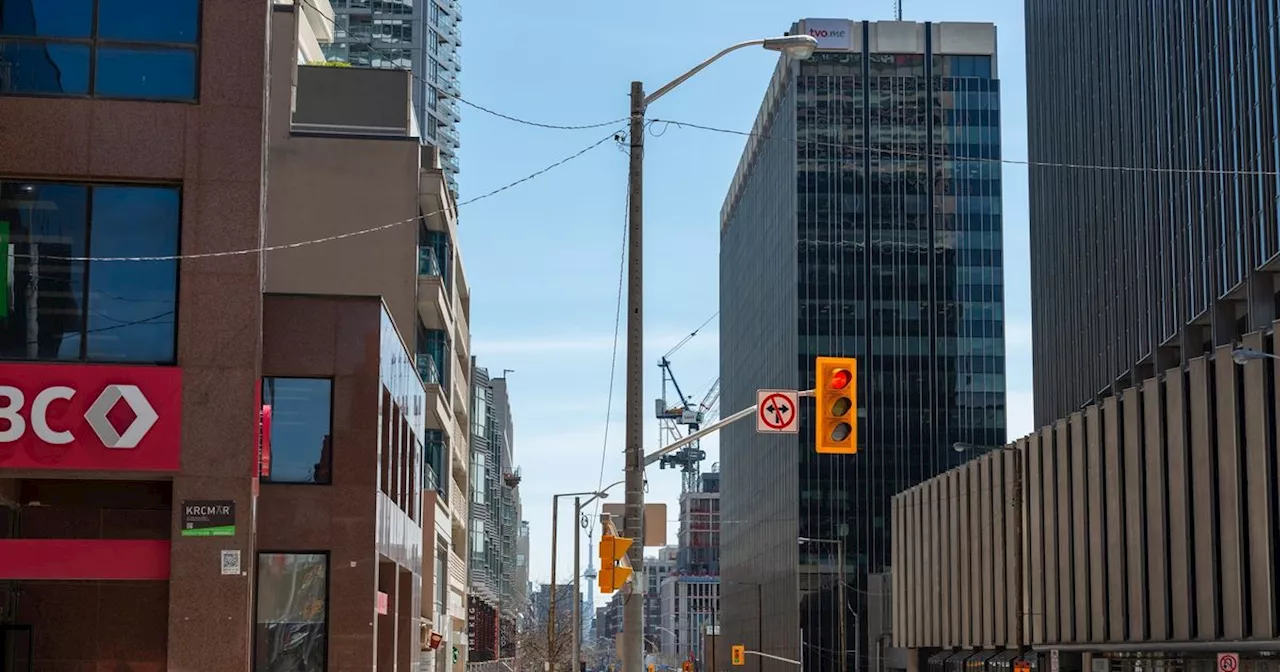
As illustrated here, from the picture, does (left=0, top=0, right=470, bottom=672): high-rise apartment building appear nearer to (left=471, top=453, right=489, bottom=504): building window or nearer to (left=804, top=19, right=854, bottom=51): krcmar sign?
(left=471, top=453, right=489, bottom=504): building window

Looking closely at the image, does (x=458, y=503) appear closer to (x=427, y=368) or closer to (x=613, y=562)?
(x=427, y=368)

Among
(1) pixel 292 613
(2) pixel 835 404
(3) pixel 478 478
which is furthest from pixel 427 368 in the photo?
(3) pixel 478 478

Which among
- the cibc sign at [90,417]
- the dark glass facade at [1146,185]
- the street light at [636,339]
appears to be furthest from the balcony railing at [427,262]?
the dark glass facade at [1146,185]

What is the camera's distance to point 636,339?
24.1 meters

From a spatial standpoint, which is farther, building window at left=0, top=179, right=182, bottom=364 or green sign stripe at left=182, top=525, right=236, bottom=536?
green sign stripe at left=182, top=525, right=236, bottom=536

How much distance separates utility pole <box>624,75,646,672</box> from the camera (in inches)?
941

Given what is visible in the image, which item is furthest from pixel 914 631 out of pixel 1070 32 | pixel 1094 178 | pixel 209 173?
pixel 209 173

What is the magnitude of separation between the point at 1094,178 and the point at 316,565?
6665cm

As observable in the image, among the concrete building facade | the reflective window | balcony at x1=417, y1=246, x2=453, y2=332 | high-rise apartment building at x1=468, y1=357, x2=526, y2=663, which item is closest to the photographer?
the reflective window

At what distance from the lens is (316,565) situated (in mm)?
31828

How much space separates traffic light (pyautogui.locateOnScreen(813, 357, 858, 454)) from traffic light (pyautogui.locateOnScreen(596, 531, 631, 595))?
328 centimetres

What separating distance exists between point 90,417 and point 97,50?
6.48m

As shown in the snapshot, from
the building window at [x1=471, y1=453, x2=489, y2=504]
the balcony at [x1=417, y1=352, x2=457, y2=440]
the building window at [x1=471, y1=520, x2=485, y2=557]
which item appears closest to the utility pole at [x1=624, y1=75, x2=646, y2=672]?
the balcony at [x1=417, y1=352, x2=457, y2=440]

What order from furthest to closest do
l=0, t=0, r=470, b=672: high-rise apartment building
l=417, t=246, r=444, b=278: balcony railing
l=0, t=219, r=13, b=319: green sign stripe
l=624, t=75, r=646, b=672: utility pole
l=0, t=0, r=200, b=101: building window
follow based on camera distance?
l=417, t=246, r=444, b=278: balcony railing, l=0, t=0, r=200, b=101: building window, l=0, t=0, r=470, b=672: high-rise apartment building, l=0, t=219, r=13, b=319: green sign stripe, l=624, t=75, r=646, b=672: utility pole
